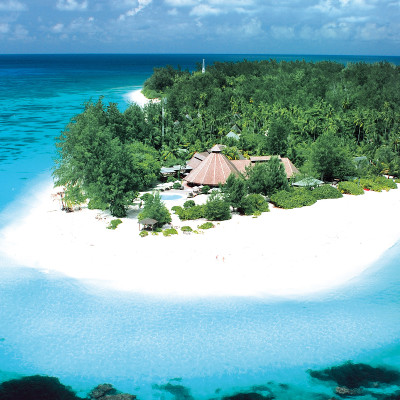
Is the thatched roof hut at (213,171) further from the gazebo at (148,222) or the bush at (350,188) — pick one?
the gazebo at (148,222)

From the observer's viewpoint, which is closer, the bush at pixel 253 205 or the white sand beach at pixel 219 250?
the white sand beach at pixel 219 250

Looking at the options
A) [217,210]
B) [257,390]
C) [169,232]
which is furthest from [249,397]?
[217,210]

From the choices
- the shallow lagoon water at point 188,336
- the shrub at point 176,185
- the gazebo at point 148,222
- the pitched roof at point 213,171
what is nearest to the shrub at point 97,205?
A: the gazebo at point 148,222

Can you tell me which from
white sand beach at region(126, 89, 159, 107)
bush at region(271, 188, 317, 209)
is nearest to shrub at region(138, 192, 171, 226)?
bush at region(271, 188, 317, 209)

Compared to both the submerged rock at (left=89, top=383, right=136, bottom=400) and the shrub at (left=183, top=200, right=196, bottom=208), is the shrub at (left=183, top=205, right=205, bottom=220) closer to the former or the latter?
the shrub at (left=183, top=200, right=196, bottom=208)

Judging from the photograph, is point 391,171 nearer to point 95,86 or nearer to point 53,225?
point 53,225
